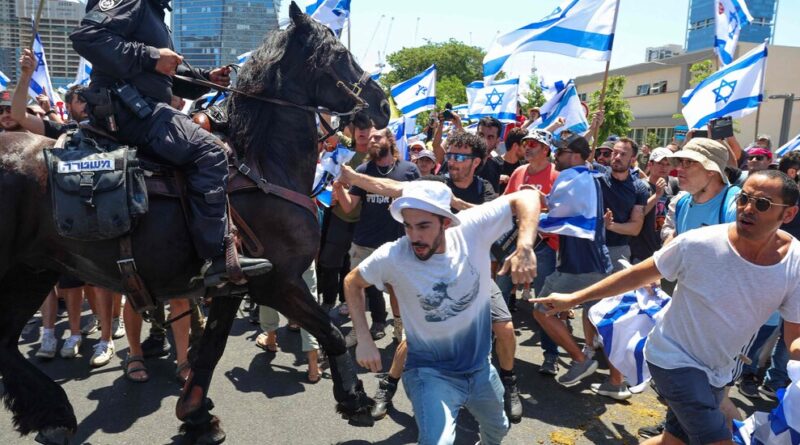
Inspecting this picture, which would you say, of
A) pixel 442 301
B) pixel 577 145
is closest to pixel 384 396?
pixel 442 301

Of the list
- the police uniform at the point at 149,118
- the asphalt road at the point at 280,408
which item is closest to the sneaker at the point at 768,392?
the asphalt road at the point at 280,408

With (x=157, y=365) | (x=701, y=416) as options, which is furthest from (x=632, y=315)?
(x=157, y=365)

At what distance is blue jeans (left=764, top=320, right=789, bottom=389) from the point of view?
5082 mm

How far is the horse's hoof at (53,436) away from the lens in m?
3.46

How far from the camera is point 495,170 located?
7.12 meters

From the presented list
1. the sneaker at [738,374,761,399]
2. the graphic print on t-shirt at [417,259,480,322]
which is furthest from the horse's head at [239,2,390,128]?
the sneaker at [738,374,761,399]

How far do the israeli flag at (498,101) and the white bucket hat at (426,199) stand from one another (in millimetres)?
7861

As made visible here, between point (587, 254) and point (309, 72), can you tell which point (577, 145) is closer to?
point (587, 254)

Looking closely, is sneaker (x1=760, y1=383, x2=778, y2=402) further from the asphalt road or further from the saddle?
the saddle

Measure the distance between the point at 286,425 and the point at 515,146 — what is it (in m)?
4.58

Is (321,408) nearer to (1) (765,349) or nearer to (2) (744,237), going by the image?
(2) (744,237)

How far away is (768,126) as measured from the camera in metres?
36.8

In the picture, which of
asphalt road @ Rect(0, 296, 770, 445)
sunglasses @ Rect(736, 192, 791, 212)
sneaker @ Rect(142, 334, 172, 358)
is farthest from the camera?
sneaker @ Rect(142, 334, 172, 358)

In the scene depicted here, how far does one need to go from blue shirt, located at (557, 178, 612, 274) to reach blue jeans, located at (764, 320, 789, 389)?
169 centimetres
